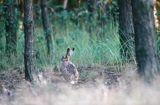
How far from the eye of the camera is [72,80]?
9.62m

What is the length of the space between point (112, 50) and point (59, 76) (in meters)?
1.96

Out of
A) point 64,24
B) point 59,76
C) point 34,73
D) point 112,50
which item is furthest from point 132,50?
point 64,24

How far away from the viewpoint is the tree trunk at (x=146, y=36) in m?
8.23

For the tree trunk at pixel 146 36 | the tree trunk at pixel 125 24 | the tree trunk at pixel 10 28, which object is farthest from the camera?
the tree trunk at pixel 10 28

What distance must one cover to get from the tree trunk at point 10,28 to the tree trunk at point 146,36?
5.51 meters

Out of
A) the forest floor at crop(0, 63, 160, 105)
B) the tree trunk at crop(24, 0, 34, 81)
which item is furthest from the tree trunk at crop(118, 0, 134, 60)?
the tree trunk at crop(24, 0, 34, 81)

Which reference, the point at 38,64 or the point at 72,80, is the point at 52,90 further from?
the point at 38,64

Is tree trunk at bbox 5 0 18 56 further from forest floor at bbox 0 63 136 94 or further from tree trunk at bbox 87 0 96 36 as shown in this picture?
tree trunk at bbox 87 0 96 36

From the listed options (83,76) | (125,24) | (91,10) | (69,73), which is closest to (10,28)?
(91,10)

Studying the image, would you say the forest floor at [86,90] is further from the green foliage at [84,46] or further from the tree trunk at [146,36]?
the green foliage at [84,46]

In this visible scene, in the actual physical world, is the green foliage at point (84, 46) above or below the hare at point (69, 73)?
above

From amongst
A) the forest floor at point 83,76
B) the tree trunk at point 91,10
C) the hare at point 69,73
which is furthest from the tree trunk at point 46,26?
the hare at point 69,73

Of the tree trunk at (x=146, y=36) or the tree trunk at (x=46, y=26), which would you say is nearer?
the tree trunk at (x=146, y=36)

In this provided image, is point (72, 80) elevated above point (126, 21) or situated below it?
below
